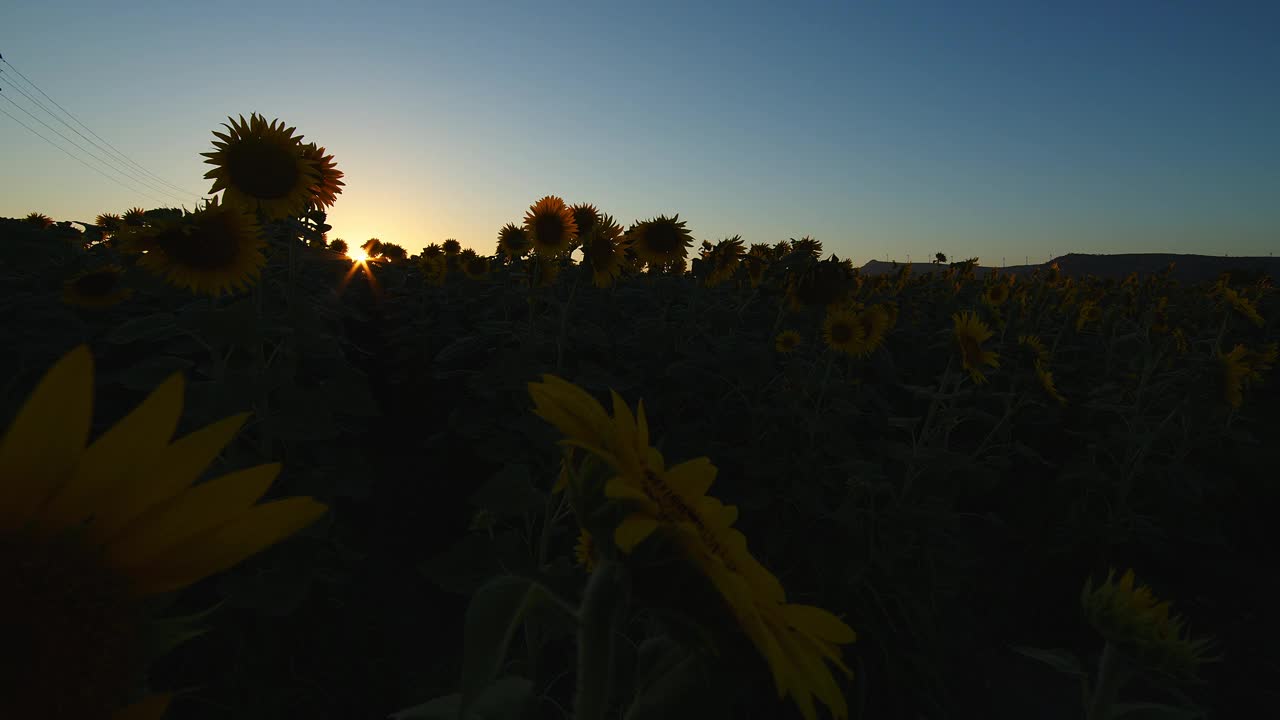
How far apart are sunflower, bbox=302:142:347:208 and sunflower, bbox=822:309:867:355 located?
2658mm

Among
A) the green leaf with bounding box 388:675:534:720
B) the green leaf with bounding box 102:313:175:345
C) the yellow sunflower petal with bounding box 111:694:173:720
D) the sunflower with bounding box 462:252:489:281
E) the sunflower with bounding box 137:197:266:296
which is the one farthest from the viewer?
the sunflower with bounding box 462:252:489:281

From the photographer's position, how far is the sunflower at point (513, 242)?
472 cm

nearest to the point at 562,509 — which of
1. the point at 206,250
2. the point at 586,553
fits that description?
the point at 586,553

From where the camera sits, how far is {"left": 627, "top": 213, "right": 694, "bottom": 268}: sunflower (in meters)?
4.56

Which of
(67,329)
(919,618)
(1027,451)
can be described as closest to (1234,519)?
(1027,451)

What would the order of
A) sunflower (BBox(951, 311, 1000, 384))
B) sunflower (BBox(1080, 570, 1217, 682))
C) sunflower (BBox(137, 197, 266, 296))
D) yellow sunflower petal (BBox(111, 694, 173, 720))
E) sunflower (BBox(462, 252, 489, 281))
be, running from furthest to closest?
sunflower (BBox(462, 252, 489, 281))
sunflower (BBox(951, 311, 1000, 384))
sunflower (BBox(137, 197, 266, 296))
sunflower (BBox(1080, 570, 1217, 682))
yellow sunflower petal (BBox(111, 694, 173, 720))

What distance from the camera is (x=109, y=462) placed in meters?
0.43

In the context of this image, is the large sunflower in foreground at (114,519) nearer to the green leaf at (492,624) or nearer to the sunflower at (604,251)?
the green leaf at (492,624)

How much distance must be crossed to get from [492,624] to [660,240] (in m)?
4.19

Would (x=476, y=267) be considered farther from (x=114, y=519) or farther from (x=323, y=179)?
(x=114, y=519)

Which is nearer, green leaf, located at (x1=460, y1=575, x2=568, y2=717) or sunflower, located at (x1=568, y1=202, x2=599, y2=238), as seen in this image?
green leaf, located at (x1=460, y1=575, x2=568, y2=717)

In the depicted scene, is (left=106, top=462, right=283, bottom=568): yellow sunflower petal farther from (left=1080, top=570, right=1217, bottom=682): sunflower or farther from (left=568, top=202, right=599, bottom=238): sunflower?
(left=568, top=202, right=599, bottom=238): sunflower

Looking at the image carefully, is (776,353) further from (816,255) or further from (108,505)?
(108,505)

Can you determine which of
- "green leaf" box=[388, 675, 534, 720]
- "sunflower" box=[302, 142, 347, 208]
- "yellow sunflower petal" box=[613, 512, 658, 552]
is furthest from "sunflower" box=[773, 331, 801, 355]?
"yellow sunflower petal" box=[613, 512, 658, 552]
